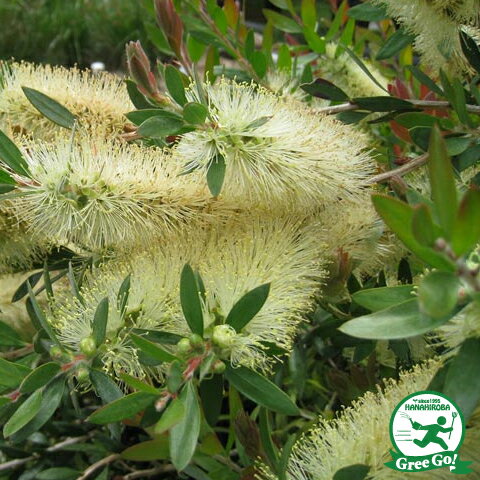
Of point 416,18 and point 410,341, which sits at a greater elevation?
point 416,18

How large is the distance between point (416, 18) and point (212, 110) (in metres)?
0.35

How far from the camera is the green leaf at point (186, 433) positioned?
0.55 m

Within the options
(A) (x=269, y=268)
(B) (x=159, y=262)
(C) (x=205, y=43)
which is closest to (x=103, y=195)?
(B) (x=159, y=262)

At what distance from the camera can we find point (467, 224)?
425mm

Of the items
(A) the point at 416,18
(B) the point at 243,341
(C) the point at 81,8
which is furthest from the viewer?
(C) the point at 81,8

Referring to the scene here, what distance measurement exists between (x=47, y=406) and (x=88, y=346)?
0.24 feet

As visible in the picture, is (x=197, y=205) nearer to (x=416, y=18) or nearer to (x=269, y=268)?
(x=269, y=268)

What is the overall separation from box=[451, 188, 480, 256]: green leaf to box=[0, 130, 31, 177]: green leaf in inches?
21.2

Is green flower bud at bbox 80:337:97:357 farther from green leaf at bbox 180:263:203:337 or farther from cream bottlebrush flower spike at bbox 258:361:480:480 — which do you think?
cream bottlebrush flower spike at bbox 258:361:480:480

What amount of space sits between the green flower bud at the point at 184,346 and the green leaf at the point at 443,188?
291 mm

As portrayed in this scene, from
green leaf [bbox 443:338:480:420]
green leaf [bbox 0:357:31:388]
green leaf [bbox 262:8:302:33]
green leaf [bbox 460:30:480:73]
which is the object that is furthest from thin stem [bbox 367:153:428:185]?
green leaf [bbox 262:8:302:33]

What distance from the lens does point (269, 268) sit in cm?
76

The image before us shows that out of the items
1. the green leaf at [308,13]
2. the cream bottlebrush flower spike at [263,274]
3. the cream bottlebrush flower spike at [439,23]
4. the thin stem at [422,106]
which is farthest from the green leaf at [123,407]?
the green leaf at [308,13]

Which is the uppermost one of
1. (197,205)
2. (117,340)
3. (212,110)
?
(212,110)
